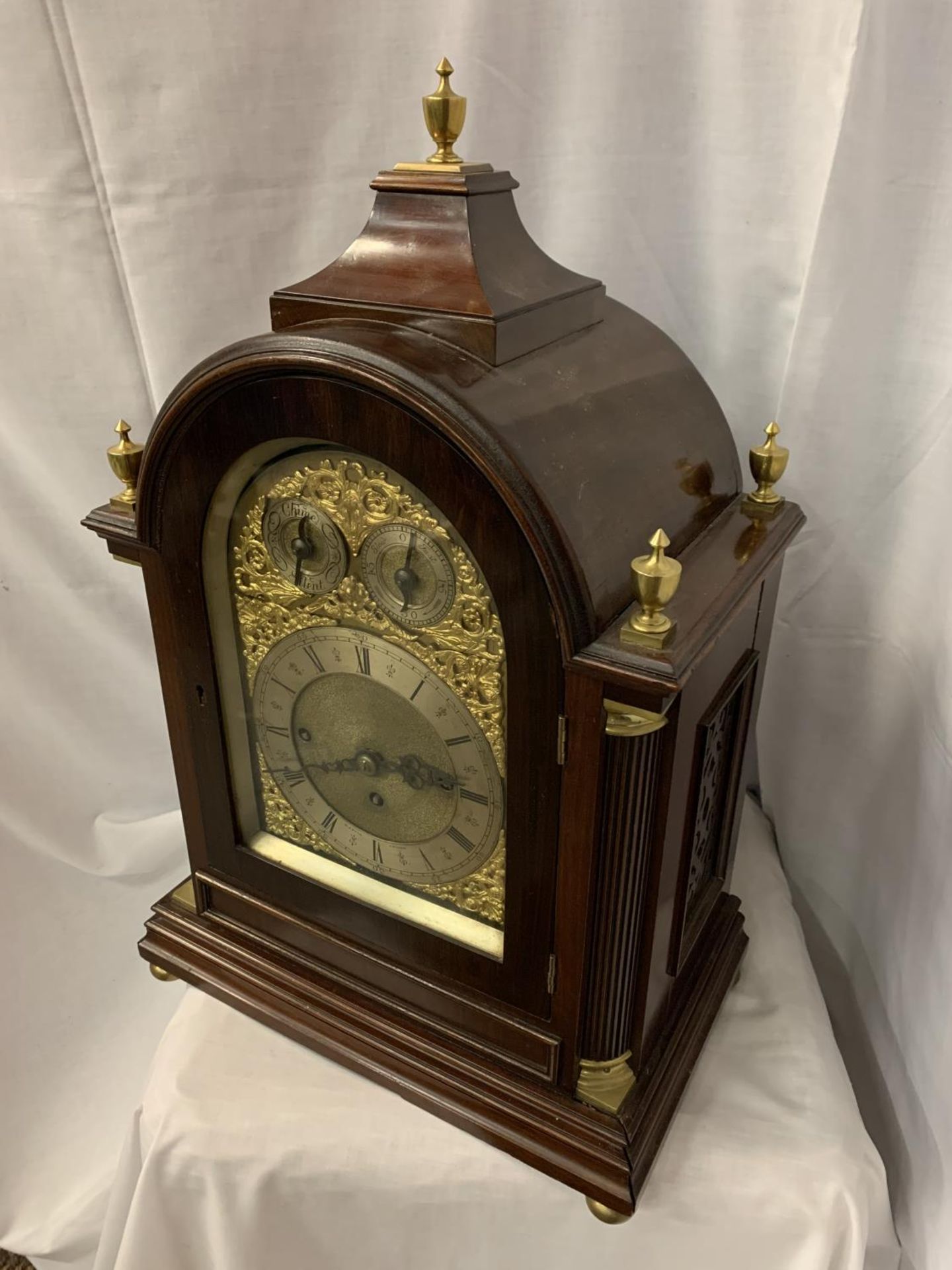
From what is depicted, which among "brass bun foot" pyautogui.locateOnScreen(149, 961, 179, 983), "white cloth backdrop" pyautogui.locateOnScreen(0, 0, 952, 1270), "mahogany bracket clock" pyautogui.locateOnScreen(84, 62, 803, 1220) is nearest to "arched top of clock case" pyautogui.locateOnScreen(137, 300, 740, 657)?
"mahogany bracket clock" pyautogui.locateOnScreen(84, 62, 803, 1220)

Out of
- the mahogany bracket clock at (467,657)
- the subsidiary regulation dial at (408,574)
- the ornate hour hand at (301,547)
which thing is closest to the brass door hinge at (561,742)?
the mahogany bracket clock at (467,657)

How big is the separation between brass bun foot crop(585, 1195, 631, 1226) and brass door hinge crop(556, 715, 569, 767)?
0.39 meters

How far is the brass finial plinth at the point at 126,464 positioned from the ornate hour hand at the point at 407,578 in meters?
0.26

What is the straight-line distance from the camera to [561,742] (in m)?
0.65

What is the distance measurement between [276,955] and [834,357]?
0.79 metres

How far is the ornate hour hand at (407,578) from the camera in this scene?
0.65 m

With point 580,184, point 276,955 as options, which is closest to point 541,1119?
point 276,955

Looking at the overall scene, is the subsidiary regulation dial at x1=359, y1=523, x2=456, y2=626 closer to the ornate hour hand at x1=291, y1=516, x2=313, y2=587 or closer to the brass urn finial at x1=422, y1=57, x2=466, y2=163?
the ornate hour hand at x1=291, y1=516, x2=313, y2=587

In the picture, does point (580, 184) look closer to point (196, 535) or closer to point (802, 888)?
point (196, 535)

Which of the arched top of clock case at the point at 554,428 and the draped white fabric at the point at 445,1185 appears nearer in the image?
the arched top of clock case at the point at 554,428

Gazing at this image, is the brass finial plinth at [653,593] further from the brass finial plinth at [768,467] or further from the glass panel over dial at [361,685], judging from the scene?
the brass finial plinth at [768,467]

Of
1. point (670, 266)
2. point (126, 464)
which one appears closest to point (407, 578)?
point (126, 464)

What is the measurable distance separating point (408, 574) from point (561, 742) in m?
0.16

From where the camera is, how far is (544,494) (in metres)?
0.57
